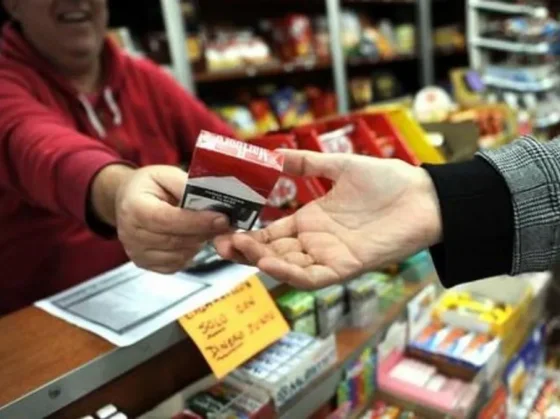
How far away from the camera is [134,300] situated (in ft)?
3.05

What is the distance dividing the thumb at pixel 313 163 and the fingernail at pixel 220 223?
13cm

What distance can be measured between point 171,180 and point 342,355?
49 cm

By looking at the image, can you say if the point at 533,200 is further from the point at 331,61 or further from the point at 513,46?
the point at 513,46

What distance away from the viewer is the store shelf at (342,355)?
987mm

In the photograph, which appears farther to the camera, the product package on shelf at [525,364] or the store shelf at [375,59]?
the store shelf at [375,59]

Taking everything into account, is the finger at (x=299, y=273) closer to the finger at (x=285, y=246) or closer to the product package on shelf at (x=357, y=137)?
the finger at (x=285, y=246)

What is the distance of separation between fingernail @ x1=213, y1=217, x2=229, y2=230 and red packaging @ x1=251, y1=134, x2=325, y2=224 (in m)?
0.39

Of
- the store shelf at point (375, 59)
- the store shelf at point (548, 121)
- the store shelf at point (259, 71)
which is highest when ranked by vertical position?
the store shelf at point (259, 71)

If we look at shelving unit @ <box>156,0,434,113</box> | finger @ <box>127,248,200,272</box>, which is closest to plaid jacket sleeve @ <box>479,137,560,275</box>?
finger @ <box>127,248,200,272</box>

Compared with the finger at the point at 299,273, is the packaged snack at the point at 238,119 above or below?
below

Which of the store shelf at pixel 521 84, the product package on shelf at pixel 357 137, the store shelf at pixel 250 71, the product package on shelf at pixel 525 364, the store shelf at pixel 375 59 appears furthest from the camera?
the store shelf at pixel 375 59

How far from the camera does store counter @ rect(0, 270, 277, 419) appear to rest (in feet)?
2.42

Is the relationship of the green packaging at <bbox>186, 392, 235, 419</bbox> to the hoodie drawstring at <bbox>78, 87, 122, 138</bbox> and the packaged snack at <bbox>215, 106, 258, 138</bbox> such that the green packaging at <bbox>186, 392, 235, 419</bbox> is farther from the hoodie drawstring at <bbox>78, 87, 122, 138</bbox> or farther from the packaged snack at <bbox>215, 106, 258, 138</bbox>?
the packaged snack at <bbox>215, 106, 258, 138</bbox>

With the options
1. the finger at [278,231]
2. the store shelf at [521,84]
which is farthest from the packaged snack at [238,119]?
the finger at [278,231]
